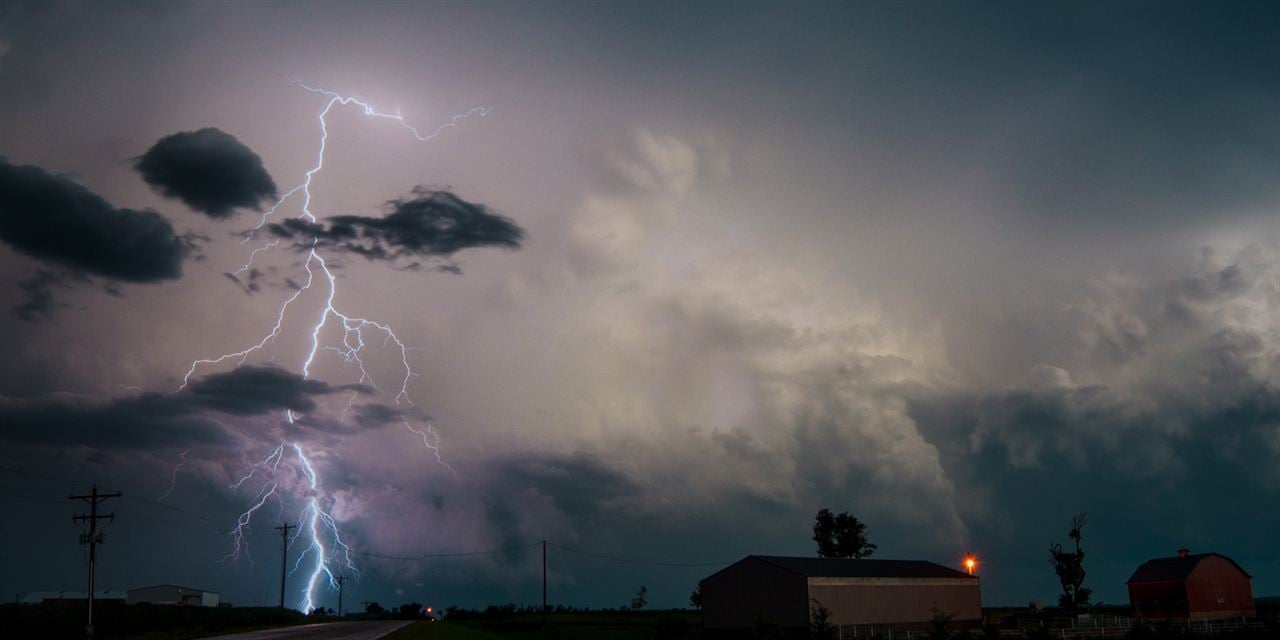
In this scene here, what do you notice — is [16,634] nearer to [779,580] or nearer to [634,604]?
[779,580]

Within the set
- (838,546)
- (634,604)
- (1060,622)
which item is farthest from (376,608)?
(1060,622)

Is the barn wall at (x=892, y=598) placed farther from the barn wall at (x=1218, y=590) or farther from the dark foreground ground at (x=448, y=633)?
the barn wall at (x=1218, y=590)

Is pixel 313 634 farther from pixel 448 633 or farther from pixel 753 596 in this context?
pixel 753 596

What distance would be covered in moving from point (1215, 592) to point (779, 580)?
3945 cm

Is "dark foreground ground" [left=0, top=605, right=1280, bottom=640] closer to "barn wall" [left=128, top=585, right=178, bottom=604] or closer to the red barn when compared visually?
the red barn

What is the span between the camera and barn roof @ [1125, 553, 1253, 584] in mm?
69331

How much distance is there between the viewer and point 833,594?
179 ft

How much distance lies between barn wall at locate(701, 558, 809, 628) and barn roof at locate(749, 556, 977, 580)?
0.77 meters

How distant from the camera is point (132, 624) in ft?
209

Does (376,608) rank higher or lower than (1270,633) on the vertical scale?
lower

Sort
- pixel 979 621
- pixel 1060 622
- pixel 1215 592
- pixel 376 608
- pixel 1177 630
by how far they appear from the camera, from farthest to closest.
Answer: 1. pixel 376 608
2. pixel 1215 592
3. pixel 979 621
4. pixel 1060 622
5. pixel 1177 630

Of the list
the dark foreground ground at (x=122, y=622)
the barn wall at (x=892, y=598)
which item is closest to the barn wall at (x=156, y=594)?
the dark foreground ground at (x=122, y=622)

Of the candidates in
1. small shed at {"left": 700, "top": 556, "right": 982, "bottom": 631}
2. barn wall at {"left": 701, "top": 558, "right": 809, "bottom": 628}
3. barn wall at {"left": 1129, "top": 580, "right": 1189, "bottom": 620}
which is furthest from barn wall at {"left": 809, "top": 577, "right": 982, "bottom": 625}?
barn wall at {"left": 1129, "top": 580, "right": 1189, "bottom": 620}

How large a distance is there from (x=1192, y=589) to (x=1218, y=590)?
412 centimetres
